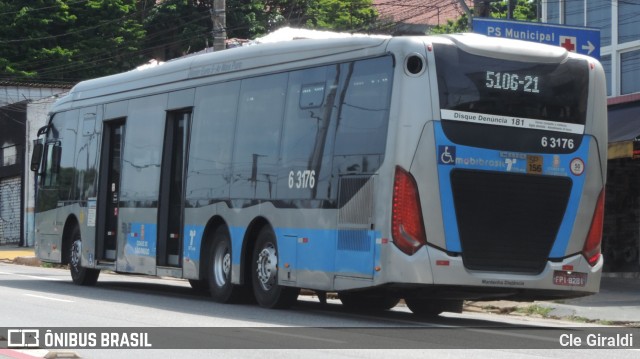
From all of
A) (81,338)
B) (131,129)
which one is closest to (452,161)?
(81,338)

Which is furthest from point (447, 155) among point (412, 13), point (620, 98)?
point (412, 13)

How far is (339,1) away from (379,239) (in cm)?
5511

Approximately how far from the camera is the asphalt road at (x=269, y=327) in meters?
11.6

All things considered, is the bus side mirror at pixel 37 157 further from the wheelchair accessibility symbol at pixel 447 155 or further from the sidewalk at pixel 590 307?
the wheelchair accessibility symbol at pixel 447 155

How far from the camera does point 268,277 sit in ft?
54.9

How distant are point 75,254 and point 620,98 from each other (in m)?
11.6

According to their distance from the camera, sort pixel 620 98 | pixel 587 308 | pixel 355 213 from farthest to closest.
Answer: pixel 620 98
pixel 587 308
pixel 355 213

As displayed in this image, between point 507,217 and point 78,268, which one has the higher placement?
point 507,217

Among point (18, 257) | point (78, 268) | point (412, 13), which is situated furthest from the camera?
point (412, 13)

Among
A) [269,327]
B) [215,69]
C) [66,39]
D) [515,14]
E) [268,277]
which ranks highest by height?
[515,14]

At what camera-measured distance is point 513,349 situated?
39.5 feet

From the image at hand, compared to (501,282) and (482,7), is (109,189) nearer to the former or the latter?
(482,7)

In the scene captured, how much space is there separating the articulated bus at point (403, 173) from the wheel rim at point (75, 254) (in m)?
4.87

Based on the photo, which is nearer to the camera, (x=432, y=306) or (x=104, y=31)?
(x=432, y=306)
